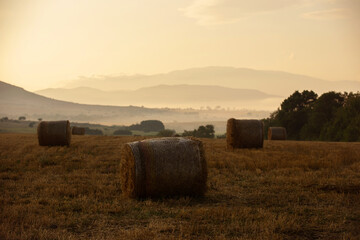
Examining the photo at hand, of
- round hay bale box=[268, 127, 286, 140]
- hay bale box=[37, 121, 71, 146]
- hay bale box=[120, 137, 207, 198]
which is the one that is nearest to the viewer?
hay bale box=[120, 137, 207, 198]

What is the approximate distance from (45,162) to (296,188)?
9.23 metres

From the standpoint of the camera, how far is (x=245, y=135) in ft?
68.0

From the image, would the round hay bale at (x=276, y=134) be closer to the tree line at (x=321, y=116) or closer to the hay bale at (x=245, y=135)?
the hay bale at (x=245, y=135)

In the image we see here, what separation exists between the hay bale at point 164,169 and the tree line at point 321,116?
143 ft

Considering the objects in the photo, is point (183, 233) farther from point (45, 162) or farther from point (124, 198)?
point (45, 162)

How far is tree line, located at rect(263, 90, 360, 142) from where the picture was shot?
49.6 m

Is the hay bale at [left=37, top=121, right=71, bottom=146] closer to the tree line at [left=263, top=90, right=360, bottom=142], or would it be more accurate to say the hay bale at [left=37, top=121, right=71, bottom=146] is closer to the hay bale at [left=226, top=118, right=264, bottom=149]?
the hay bale at [left=226, top=118, right=264, bottom=149]

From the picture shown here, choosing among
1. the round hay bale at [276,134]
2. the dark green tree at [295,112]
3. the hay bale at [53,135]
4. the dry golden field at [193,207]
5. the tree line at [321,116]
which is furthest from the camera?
the dark green tree at [295,112]

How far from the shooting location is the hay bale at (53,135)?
2211cm

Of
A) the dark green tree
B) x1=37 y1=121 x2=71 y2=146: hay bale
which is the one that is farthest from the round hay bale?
the dark green tree

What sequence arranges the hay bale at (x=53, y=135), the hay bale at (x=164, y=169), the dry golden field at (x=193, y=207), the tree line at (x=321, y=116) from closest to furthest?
the dry golden field at (x=193, y=207) → the hay bale at (x=164, y=169) → the hay bale at (x=53, y=135) → the tree line at (x=321, y=116)

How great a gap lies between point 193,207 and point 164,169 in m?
1.10

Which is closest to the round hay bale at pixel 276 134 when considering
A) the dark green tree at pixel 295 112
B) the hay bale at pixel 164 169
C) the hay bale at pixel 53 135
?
the hay bale at pixel 53 135

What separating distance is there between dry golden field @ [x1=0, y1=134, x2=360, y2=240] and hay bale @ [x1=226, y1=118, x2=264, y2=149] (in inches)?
309
